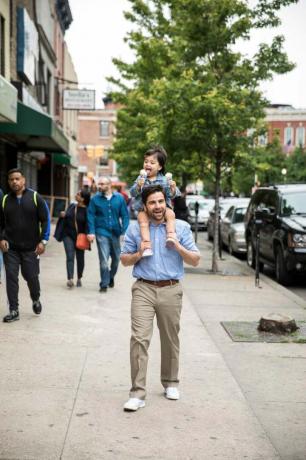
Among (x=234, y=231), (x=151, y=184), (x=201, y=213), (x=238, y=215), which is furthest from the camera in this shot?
(x=201, y=213)

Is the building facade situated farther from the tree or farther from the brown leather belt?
the brown leather belt

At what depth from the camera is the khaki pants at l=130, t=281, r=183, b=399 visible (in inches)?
188

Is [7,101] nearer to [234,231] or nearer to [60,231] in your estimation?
[60,231]

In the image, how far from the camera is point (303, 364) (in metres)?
6.19

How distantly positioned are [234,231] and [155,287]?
13540 mm

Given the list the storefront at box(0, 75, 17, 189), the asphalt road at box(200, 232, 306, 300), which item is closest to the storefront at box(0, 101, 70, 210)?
the storefront at box(0, 75, 17, 189)

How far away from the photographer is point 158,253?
191 inches

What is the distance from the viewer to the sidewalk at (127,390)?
4082mm

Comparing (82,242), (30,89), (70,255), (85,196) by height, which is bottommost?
(70,255)

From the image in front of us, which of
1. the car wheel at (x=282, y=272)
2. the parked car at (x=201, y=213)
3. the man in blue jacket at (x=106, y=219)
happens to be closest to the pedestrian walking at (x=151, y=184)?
the man in blue jacket at (x=106, y=219)

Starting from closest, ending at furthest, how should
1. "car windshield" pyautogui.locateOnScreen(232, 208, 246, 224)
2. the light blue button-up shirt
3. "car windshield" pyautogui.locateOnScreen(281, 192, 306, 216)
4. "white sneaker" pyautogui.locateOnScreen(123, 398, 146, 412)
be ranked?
"white sneaker" pyautogui.locateOnScreen(123, 398, 146, 412) → the light blue button-up shirt → "car windshield" pyautogui.locateOnScreen(281, 192, 306, 216) → "car windshield" pyautogui.locateOnScreen(232, 208, 246, 224)

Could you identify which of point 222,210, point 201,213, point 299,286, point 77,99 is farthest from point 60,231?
point 201,213

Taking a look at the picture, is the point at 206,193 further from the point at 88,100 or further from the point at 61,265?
the point at 61,265

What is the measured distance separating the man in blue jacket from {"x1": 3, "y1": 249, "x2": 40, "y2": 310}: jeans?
2.28 m
